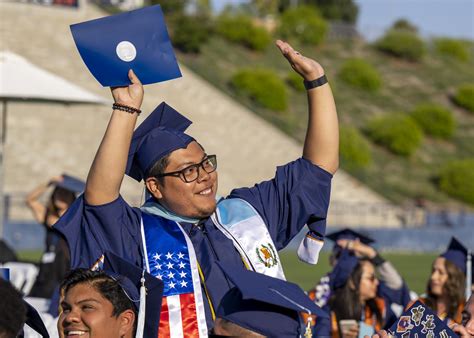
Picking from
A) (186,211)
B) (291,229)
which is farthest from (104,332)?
(291,229)

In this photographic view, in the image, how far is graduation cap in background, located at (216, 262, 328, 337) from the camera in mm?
3867

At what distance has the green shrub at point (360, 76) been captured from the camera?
161ft

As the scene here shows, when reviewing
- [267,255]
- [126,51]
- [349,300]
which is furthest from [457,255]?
[126,51]

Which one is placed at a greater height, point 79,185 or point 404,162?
point 79,185

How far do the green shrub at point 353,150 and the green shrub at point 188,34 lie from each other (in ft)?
21.4

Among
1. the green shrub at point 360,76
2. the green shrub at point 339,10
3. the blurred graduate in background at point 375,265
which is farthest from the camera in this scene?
the green shrub at point 339,10

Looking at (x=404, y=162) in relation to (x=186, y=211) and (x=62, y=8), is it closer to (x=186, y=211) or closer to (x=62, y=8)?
(x=62, y=8)

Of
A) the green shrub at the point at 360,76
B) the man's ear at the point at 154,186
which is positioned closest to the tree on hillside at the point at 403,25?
the green shrub at the point at 360,76

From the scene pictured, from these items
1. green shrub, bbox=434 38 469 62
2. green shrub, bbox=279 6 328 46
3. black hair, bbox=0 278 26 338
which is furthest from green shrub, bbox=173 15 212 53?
black hair, bbox=0 278 26 338

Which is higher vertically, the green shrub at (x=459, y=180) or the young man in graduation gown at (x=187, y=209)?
the young man in graduation gown at (x=187, y=209)

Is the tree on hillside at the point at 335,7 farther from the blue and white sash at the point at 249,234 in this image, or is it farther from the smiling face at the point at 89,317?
the smiling face at the point at 89,317

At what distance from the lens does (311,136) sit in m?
4.94

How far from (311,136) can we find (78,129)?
27479mm

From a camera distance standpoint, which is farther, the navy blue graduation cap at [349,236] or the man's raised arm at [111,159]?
the navy blue graduation cap at [349,236]
